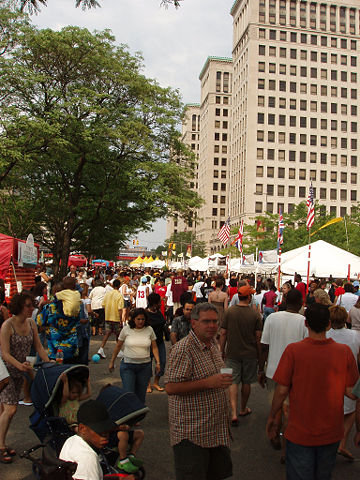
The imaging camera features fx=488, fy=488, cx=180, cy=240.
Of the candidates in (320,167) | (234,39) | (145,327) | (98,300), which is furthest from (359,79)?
(145,327)

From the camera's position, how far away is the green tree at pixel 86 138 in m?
20.9

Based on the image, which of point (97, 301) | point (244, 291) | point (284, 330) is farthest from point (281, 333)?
point (97, 301)

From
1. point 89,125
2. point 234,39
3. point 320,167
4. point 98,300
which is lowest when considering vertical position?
point 98,300

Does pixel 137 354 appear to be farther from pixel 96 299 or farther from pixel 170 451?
pixel 96 299

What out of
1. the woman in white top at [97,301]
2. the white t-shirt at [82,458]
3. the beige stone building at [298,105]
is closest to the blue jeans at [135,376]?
the white t-shirt at [82,458]

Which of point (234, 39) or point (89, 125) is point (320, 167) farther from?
point (89, 125)

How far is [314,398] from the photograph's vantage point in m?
3.52

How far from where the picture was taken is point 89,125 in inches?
914

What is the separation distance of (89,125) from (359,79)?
79860mm

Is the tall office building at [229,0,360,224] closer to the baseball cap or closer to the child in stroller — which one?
the baseball cap

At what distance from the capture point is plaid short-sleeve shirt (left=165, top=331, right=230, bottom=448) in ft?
11.1

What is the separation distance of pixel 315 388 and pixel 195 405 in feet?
2.91

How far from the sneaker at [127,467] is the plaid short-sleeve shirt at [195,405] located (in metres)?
1.00

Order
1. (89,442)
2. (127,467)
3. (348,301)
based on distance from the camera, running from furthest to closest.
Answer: (348,301) → (127,467) → (89,442)
